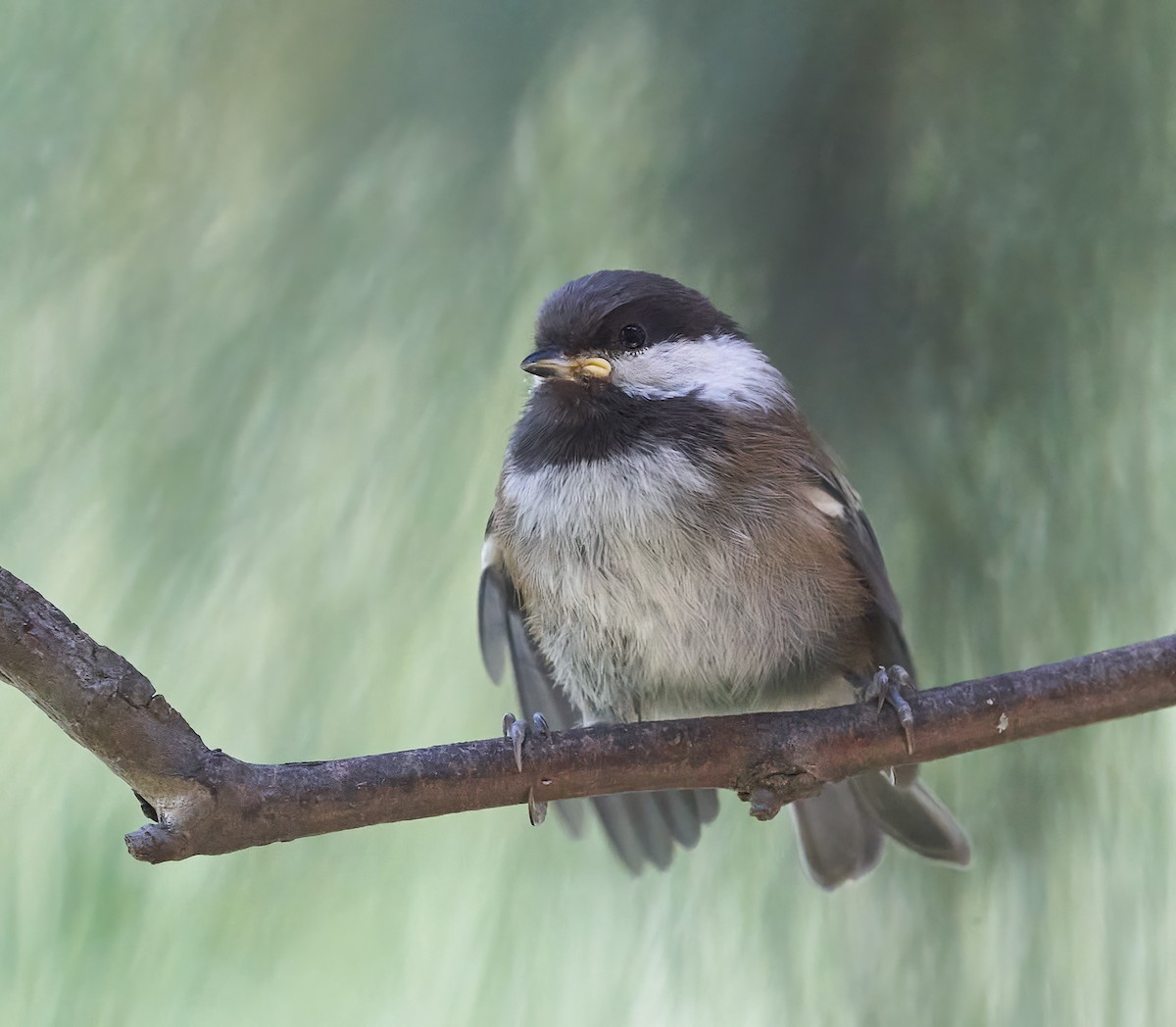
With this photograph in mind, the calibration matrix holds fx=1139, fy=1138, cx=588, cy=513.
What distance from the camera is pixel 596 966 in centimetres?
95

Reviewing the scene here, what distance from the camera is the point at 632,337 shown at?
1134 mm

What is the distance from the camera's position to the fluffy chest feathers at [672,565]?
108cm

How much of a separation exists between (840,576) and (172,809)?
65 centimetres

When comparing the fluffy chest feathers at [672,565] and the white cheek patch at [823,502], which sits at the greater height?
the white cheek patch at [823,502]

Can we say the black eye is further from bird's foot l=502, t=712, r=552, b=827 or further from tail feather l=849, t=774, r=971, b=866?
tail feather l=849, t=774, r=971, b=866

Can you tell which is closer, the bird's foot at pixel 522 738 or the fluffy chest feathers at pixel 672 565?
the bird's foot at pixel 522 738

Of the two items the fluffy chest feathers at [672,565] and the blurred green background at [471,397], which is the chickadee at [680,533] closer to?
the fluffy chest feathers at [672,565]

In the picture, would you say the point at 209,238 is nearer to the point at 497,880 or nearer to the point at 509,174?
the point at 509,174

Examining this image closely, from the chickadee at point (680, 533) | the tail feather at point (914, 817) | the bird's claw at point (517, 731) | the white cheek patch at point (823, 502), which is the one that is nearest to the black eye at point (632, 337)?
the chickadee at point (680, 533)

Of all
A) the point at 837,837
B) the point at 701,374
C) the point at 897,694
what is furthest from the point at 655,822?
the point at 701,374

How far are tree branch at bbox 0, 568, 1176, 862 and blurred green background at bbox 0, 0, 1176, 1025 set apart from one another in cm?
7

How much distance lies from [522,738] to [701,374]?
43cm

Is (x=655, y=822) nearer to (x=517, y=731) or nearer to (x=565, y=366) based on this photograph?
(x=517, y=731)

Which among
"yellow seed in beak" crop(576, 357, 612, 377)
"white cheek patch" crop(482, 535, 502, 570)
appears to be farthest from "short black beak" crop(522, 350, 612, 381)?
"white cheek patch" crop(482, 535, 502, 570)
